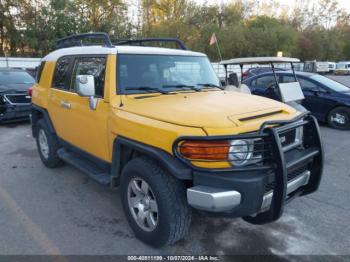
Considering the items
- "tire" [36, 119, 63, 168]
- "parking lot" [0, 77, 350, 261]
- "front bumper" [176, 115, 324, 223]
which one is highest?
"front bumper" [176, 115, 324, 223]

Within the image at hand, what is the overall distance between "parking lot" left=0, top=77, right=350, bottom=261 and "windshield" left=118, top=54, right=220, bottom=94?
1591 mm

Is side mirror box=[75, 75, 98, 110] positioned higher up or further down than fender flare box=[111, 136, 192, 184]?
higher up

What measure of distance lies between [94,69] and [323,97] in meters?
7.26

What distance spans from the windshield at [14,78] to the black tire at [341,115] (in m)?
8.86

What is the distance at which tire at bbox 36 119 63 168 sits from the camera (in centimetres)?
538

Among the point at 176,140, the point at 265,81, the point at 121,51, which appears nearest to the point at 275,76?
the point at 265,81

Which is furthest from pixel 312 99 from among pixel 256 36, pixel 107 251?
pixel 256 36

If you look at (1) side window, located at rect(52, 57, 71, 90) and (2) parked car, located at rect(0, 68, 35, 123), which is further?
(2) parked car, located at rect(0, 68, 35, 123)

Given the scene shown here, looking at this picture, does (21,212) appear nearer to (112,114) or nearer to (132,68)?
(112,114)

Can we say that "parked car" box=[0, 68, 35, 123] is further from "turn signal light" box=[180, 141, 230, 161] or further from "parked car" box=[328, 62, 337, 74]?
"parked car" box=[328, 62, 337, 74]

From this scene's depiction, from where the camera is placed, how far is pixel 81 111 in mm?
4227

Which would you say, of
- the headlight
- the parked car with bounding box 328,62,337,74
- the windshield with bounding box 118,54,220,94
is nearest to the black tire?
the windshield with bounding box 118,54,220,94

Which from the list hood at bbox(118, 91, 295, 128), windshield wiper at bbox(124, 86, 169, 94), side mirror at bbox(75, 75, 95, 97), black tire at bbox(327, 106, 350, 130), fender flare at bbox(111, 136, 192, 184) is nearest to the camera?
fender flare at bbox(111, 136, 192, 184)

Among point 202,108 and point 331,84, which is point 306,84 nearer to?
point 331,84
